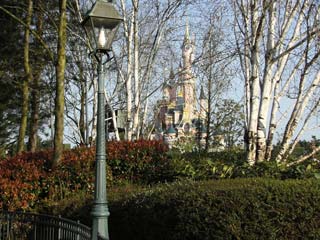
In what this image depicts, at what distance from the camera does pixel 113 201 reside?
9609mm

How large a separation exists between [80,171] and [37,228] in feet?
14.5

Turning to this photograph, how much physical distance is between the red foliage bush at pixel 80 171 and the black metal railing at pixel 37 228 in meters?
2.86

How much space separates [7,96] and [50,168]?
1410 centimetres

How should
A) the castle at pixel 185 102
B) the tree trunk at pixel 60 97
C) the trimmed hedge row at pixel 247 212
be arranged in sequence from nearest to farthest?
Answer: the trimmed hedge row at pixel 247 212, the tree trunk at pixel 60 97, the castle at pixel 185 102

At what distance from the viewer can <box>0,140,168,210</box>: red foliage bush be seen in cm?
1320

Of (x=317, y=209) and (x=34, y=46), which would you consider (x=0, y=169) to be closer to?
(x=317, y=209)

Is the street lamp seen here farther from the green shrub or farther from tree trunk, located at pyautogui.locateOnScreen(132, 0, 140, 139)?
tree trunk, located at pyautogui.locateOnScreen(132, 0, 140, 139)

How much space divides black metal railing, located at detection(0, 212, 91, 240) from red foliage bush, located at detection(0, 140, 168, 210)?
9.40 ft

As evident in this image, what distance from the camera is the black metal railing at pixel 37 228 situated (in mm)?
7383

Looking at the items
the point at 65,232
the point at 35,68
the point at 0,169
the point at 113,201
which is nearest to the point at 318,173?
the point at 113,201

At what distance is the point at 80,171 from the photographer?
13.6 m

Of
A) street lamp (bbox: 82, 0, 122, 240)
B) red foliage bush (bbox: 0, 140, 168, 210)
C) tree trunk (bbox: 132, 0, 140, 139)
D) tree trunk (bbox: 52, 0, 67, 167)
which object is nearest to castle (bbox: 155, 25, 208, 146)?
tree trunk (bbox: 132, 0, 140, 139)

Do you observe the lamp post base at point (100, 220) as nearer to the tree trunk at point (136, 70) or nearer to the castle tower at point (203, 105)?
the tree trunk at point (136, 70)

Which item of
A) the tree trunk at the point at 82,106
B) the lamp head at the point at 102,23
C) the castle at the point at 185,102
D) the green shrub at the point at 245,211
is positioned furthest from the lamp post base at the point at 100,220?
the tree trunk at the point at 82,106
